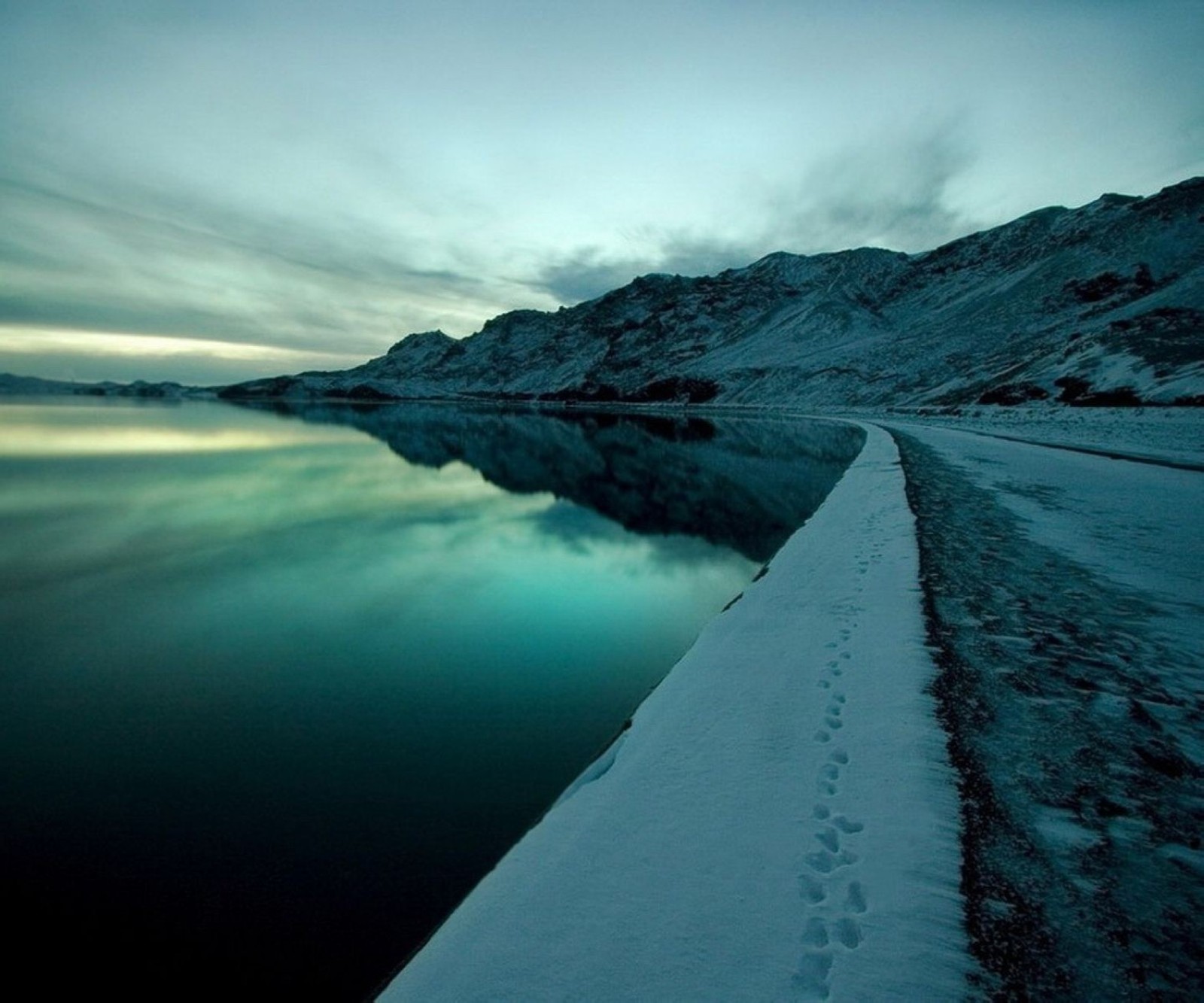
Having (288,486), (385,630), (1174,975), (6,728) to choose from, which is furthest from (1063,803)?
(288,486)

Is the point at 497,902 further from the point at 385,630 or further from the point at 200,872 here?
the point at 385,630

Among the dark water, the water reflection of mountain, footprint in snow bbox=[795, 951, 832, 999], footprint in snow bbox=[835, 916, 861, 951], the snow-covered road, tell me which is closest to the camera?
footprint in snow bbox=[795, 951, 832, 999]

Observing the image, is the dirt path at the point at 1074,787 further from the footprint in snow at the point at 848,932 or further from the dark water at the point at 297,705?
the dark water at the point at 297,705

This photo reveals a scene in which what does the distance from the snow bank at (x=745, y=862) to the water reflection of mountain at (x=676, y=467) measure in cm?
953

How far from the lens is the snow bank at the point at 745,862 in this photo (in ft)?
9.48

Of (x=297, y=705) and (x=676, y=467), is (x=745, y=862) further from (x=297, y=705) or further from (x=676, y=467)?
(x=676, y=467)

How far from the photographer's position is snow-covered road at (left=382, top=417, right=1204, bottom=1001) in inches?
113

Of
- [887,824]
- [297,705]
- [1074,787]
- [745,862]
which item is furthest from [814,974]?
[297,705]

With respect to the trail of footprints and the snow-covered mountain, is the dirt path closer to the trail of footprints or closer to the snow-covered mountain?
the trail of footprints

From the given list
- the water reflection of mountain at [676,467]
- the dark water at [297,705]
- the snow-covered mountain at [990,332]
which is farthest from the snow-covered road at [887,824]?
the snow-covered mountain at [990,332]

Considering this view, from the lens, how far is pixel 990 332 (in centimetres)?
10544

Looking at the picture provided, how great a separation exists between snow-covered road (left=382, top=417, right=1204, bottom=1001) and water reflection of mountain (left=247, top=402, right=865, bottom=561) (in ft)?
27.2

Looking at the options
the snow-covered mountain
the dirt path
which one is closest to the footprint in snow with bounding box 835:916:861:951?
the dirt path

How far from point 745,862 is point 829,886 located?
1.56 ft
